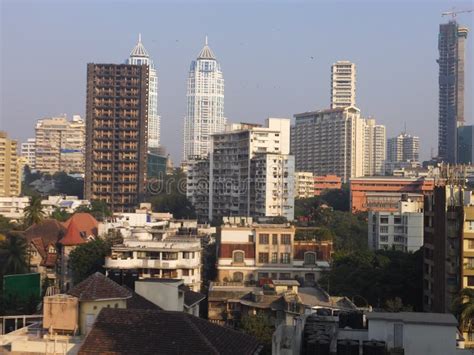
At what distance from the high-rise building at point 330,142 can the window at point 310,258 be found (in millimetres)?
101646

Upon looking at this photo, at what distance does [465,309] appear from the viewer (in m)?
27.2

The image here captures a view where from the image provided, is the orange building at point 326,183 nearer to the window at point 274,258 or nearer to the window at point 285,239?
the window at point 285,239

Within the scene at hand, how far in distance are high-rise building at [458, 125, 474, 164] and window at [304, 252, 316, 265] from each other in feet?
449

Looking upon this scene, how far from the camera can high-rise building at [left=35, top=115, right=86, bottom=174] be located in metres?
163

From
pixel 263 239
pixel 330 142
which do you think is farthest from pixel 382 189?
pixel 263 239

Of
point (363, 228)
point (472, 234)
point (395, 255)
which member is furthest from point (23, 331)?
point (363, 228)

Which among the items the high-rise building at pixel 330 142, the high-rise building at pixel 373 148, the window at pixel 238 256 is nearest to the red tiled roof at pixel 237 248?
the window at pixel 238 256

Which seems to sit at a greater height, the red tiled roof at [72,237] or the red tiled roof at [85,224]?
the red tiled roof at [85,224]

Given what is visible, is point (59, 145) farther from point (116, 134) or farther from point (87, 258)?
point (87, 258)

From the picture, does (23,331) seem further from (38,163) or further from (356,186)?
(38,163)

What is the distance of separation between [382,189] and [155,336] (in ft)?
327

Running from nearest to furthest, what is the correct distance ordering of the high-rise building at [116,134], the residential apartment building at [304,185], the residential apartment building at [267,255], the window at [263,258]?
the residential apartment building at [267,255]
the window at [263,258]
the high-rise building at [116,134]
the residential apartment building at [304,185]

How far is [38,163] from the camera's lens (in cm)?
16225

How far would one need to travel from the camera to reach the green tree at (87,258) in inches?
1593
